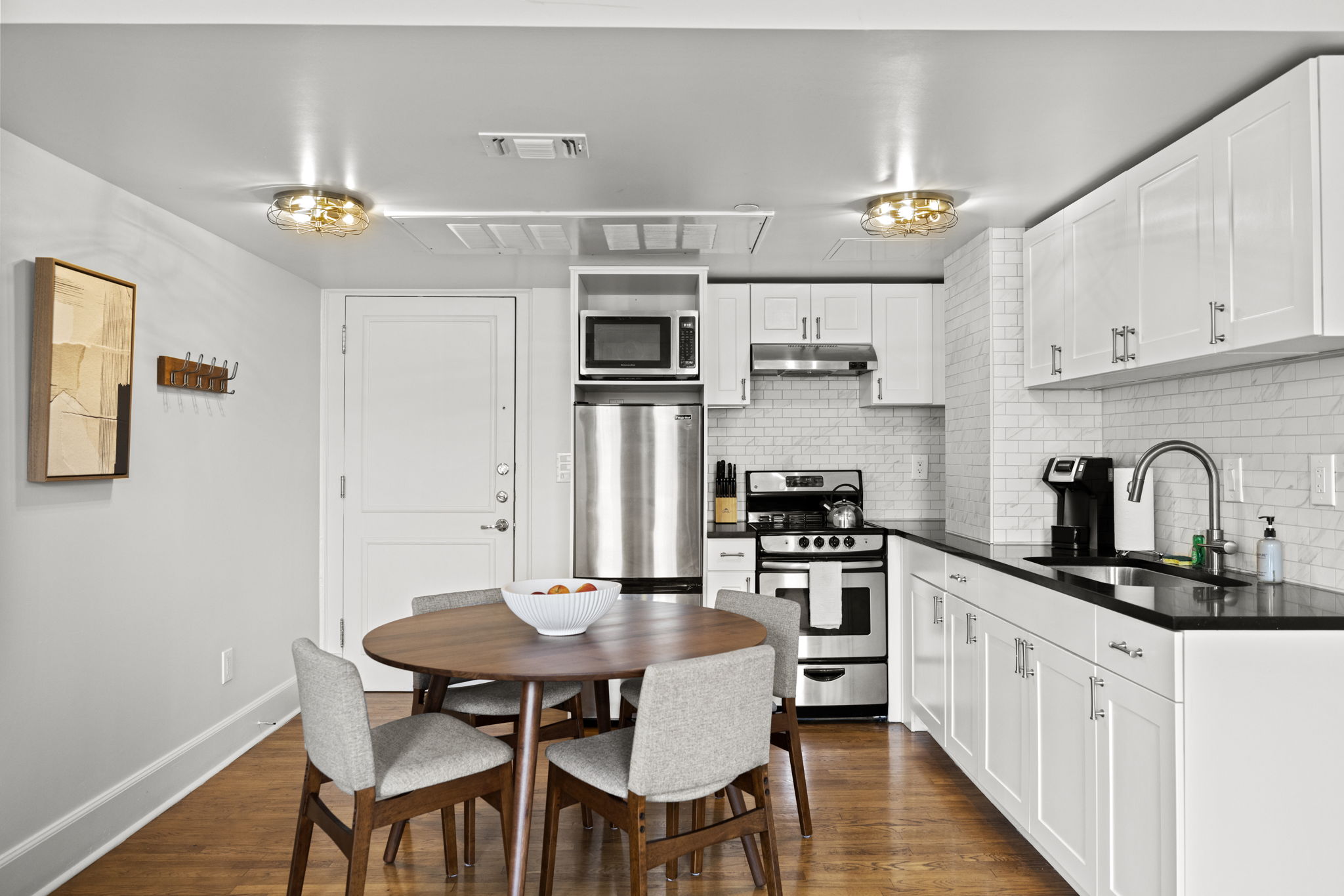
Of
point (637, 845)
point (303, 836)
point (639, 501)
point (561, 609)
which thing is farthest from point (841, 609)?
point (303, 836)

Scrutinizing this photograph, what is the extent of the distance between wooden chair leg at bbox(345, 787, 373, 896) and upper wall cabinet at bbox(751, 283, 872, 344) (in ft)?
10.1

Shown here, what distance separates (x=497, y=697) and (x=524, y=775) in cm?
64

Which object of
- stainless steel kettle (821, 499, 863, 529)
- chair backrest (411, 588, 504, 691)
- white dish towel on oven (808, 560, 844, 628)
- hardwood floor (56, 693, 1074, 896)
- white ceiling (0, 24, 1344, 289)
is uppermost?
white ceiling (0, 24, 1344, 289)

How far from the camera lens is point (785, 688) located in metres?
2.88

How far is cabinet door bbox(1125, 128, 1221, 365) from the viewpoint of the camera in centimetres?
232

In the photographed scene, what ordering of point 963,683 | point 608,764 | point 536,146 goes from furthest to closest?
point 963,683
point 536,146
point 608,764

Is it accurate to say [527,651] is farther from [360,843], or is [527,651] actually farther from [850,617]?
[850,617]

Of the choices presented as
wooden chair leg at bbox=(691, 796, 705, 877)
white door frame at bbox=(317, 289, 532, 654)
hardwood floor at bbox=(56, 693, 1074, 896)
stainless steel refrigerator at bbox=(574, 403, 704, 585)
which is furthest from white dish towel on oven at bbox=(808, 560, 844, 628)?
white door frame at bbox=(317, 289, 532, 654)

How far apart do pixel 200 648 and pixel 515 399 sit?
205cm

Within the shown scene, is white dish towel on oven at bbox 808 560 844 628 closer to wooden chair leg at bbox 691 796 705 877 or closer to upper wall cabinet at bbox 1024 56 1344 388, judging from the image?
upper wall cabinet at bbox 1024 56 1344 388

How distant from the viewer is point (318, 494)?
4.73 metres

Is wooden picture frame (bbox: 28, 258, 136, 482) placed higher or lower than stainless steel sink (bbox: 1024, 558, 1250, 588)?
higher

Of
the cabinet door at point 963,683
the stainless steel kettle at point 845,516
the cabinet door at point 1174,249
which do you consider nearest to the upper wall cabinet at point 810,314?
the stainless steel kettle at point 845,516

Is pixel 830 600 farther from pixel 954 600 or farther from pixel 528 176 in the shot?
pixel 528 176
